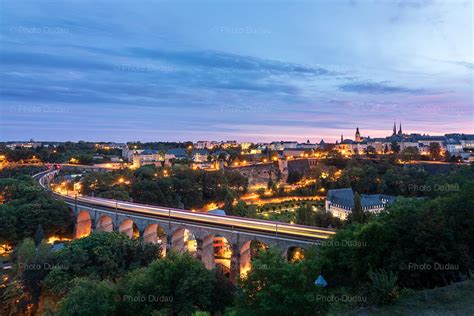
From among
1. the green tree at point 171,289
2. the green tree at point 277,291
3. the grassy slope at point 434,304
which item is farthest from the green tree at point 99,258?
the grassy slope at point 434,304

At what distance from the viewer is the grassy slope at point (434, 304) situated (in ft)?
35.3

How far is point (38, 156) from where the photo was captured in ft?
332

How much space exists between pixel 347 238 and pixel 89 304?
13.2 m

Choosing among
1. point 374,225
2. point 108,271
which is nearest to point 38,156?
point 108,271

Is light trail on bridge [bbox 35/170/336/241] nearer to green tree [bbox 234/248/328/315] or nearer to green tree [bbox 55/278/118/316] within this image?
green tree [bbox 234/248/328/315]

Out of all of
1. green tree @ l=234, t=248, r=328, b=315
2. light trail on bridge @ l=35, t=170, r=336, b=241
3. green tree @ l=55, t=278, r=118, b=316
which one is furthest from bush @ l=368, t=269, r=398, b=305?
green tree @ l=55, t=278, r=118, b=316

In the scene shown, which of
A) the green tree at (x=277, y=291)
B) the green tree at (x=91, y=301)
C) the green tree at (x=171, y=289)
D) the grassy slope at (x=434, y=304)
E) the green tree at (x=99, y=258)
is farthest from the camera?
the green tree at (x=99, y=258)

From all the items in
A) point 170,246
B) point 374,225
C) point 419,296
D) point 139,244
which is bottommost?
point 170,246

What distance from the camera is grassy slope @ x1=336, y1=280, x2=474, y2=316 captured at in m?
10.8

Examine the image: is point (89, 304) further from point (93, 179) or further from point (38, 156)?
point (38, 156)

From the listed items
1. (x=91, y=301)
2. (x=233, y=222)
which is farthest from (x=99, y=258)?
(x=233, y=222)

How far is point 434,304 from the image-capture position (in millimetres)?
11281

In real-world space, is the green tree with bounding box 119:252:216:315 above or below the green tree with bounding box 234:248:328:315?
below

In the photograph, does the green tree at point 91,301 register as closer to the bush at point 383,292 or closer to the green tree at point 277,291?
the green tree at point 277,291
